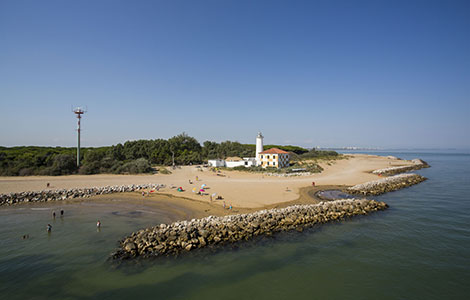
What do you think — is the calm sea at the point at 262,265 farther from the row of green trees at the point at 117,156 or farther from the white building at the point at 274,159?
the white building at the point at 274,159

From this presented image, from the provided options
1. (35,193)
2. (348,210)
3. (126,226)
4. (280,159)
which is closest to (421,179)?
(280,159)

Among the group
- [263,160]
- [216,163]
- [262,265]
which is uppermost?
[263,160]

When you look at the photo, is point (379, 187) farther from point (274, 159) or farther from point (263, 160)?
point (263, 160)

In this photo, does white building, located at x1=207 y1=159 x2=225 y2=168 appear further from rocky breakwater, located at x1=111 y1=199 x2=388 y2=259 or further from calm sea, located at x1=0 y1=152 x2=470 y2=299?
rocky breakwater, located at x1=111 y1=199 x2=388 y2=259

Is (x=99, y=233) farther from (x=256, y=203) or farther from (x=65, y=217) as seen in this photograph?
(x=256, y=203)

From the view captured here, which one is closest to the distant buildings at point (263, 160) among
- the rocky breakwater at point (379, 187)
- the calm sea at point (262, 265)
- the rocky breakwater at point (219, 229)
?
the rocky breakwater at point (379, 187)

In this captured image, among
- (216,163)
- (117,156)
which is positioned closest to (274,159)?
(216,163)

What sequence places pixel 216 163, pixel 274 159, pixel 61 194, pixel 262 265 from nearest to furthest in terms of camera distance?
pixel 262 265 < pixel 61 194 < pixel 274 159 < pixel 216 163
